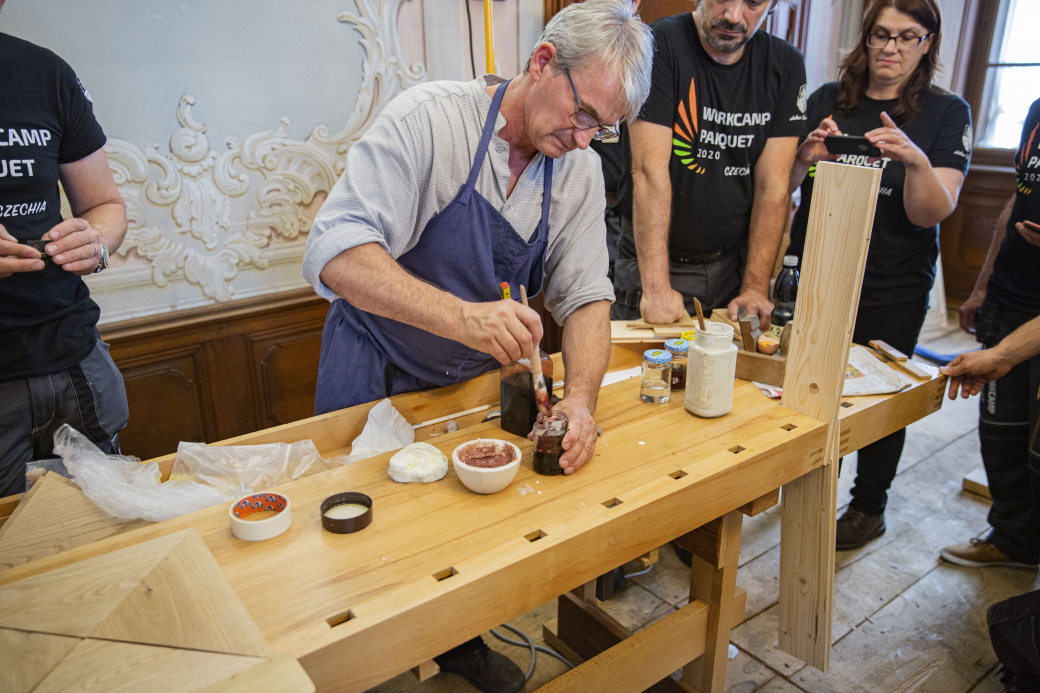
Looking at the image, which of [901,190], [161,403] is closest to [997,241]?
[901,190]

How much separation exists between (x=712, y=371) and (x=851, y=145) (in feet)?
4.39

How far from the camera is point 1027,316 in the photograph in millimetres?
2375

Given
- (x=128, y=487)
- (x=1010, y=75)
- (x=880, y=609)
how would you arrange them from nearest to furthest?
(x=128, y=487)
(x=880, y=609)
(x=1010, y=75)

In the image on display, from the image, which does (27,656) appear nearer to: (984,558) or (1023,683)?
(1023,683)

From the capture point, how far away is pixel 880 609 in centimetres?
246

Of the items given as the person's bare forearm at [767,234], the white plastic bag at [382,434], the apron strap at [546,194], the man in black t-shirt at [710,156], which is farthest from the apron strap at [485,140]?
the person's bare forearm at [767,234]

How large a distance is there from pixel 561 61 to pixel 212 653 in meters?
1.30

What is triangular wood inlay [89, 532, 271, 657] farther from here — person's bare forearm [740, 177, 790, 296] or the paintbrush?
person's bare forearm [740, 177, 790, 296]

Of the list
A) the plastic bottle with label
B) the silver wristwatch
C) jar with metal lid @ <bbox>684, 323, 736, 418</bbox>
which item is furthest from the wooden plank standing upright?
the silver wristwatch

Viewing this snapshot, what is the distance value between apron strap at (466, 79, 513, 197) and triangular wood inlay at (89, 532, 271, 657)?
99 cm

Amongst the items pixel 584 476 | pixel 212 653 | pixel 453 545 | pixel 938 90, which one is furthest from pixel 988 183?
pixel 212 653

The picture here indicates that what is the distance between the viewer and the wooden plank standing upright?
162 cm

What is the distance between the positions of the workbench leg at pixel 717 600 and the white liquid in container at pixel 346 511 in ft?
2.93

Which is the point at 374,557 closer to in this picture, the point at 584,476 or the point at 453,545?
the point at 453,545
